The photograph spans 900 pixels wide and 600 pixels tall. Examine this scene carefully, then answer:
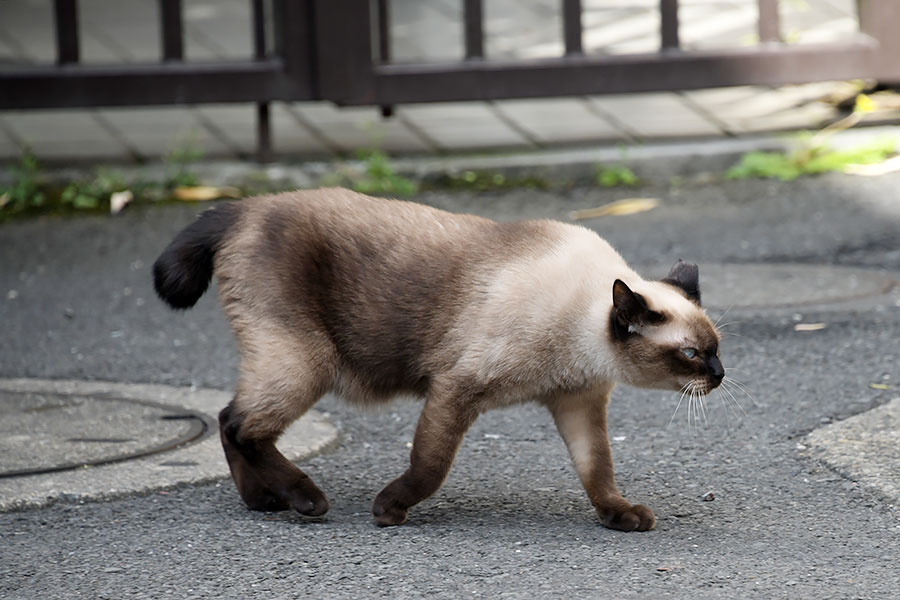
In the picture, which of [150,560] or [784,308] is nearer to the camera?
A: [150,560]

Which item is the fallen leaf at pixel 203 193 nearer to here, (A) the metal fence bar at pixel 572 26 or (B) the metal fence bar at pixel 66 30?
(B) the metal fence bar at pixel 66 30

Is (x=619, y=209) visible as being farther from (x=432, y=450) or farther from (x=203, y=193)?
(x=432, y=450)

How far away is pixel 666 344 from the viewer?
3.61 m

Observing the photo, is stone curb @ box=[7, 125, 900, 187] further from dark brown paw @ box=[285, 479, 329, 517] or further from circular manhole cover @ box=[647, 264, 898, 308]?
dark brown paw @ box=[285, 479, 329, 517]

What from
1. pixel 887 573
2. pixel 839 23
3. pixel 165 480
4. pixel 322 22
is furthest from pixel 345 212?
pixel 839 23

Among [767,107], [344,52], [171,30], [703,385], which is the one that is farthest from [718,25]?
[703,385]

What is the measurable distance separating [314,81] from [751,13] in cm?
381

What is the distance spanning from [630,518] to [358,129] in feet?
17.8

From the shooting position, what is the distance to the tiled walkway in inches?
332

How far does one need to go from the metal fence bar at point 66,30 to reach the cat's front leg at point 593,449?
473 centimetres

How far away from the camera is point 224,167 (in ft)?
25.9

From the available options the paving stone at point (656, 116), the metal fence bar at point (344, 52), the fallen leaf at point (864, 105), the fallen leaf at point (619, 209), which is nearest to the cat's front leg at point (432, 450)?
the fallen leaf at point (619, 209)

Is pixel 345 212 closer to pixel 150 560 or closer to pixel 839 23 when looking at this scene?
pixel 150 560

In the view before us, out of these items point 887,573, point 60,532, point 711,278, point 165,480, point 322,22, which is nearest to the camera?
point 887,573
